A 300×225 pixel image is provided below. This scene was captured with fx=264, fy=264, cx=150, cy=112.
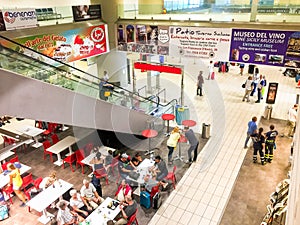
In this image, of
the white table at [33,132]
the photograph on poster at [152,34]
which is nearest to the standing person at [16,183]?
the white table at [33,132]

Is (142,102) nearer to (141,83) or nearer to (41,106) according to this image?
(41,106)

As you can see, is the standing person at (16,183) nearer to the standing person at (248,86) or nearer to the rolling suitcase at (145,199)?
the rolling suitcase at (145,199)

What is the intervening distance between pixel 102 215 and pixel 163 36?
7.66m

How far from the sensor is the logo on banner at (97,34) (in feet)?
39.6

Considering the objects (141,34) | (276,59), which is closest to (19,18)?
(141,34)

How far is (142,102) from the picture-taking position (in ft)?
32.8

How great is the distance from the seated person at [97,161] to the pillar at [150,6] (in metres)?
6.83

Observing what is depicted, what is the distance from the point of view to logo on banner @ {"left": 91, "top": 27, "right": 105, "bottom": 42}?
39.6 feet

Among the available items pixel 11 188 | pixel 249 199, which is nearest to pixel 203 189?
pixel 249 199

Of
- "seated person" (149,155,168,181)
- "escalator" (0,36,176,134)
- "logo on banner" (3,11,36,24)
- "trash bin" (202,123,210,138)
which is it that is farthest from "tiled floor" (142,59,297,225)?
"logo on banner" (3,11,36,24)

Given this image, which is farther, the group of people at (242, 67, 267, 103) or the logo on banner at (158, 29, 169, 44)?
the group of people at (242, 67, 267, 103)

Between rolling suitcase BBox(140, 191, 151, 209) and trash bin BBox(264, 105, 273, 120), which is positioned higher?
trash bin BBox(264, 105, 273, 120)

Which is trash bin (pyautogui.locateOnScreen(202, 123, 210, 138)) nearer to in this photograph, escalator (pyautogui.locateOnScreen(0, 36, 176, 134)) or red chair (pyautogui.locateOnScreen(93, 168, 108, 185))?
escalator (pyautogui.locateOnScreen(0, 36, 176, 134))

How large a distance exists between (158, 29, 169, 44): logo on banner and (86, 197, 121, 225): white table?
7.22m
